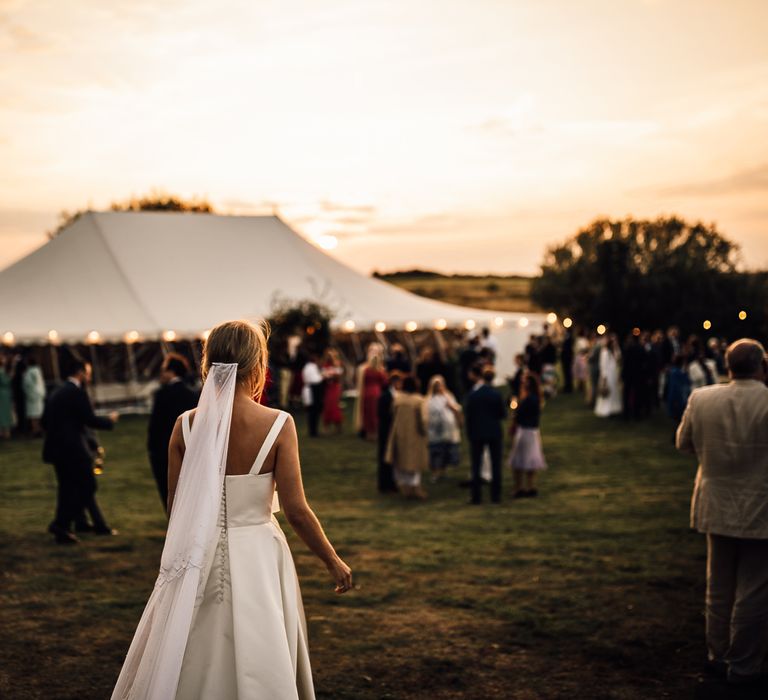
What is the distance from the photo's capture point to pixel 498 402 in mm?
11359

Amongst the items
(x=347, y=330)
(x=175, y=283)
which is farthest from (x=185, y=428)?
(x=175, y=283)

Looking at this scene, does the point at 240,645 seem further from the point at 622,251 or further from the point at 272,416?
the point at 622,251

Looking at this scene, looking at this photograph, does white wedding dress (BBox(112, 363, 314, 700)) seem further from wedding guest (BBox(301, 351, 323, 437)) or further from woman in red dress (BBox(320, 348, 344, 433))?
woman in red dress (BBox(320, 348, 344, 433))

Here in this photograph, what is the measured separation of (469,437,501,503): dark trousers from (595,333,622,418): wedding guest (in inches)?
364

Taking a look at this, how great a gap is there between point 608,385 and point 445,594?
13803 millimetres

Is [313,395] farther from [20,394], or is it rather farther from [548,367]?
[548,367]

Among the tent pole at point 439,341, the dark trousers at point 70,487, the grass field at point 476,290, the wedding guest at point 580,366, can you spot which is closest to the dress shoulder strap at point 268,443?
the dark trousers at point 70,487

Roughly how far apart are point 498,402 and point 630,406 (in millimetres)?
9545

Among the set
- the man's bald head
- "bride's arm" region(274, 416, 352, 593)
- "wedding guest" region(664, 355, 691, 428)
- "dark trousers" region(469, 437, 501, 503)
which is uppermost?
the man's bald head

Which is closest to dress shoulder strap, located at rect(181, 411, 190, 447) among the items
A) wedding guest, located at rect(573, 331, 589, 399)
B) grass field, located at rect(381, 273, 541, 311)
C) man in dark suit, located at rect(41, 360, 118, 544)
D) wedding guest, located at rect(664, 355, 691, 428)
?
man in dark suit, located at rect(41, 360, 118, 544)

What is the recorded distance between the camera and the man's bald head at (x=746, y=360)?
5.57m

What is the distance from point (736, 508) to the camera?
216 inches

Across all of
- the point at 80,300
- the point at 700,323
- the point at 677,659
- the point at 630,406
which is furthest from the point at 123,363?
→ the point at 700,323

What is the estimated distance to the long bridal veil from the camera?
346 centimetres
